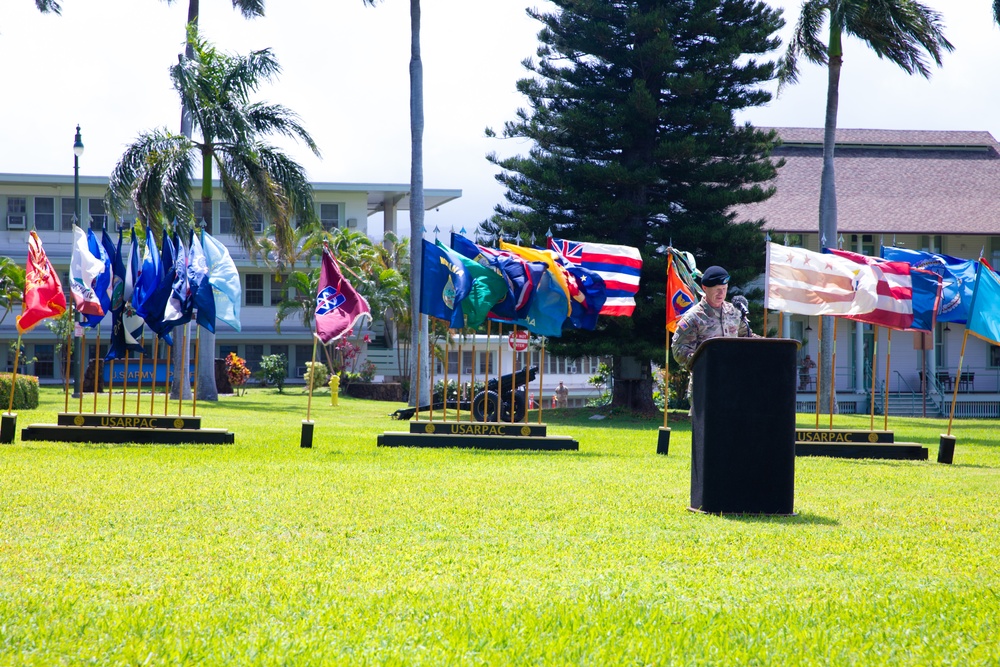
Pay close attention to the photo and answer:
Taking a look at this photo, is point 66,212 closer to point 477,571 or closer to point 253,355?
point 253,355

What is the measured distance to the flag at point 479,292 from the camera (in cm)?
1405

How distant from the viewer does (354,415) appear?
1009 inches

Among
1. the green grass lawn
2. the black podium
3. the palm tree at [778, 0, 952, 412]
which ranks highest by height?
the palm tree at [778, 0, 952, 412]

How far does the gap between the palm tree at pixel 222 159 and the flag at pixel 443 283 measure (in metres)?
15.0

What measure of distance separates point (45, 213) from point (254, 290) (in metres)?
9.28

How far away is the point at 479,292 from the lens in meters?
14.1

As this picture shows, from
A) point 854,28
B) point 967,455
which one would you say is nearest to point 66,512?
point 967,455

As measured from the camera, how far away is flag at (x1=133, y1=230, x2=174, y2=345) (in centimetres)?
1366

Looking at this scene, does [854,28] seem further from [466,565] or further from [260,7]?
[466,565]

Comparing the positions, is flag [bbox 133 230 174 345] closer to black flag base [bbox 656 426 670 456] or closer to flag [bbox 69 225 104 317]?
flag [bbox 69 225 104 317]

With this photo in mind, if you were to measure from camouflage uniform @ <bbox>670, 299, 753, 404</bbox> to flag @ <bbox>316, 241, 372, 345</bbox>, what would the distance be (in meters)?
5.78

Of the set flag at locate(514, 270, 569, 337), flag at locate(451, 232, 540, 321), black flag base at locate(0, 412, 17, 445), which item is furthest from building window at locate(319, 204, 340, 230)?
black flag base at locate(0, 412, 17, 445)

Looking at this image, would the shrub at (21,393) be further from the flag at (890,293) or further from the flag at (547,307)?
the flag at (890,293)

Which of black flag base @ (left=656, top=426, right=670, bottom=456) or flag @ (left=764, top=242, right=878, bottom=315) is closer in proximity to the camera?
flag @ (left=764, top=242, right=878, bottom=315)
